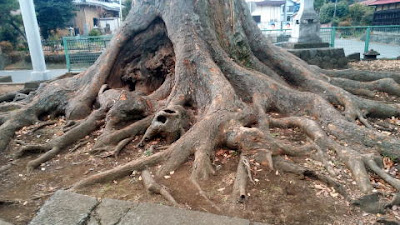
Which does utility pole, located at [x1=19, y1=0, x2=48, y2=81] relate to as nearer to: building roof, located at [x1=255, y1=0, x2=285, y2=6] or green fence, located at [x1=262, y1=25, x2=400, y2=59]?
green fence, located at [x1=262, y1=25, x2=400, y2=59]

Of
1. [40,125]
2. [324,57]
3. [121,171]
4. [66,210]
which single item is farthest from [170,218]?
[324,57]

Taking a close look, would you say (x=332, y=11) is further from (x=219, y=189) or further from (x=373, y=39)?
(x=219, y=189)

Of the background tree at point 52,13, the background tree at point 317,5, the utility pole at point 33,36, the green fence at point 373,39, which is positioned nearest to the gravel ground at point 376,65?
the green fence at point 373,39

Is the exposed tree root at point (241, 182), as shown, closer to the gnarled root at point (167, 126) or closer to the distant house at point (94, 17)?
the gnarled root at point (167, 126)

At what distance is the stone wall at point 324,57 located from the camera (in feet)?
37.7

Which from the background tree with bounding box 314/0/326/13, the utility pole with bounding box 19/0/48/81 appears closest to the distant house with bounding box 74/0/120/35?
the utility pole with bounding box 19/0/48/81

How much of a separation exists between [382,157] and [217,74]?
2591 mm

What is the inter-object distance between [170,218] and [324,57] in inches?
425

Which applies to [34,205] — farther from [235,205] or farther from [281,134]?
[281,134]

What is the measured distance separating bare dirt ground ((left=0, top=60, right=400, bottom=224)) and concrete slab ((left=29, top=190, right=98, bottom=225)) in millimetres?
375

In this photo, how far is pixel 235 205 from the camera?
2902mm

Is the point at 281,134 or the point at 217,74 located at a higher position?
the point at 217,74

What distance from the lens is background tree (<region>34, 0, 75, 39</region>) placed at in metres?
22.9

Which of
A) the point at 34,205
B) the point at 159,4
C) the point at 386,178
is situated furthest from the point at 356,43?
the point at 34,205
